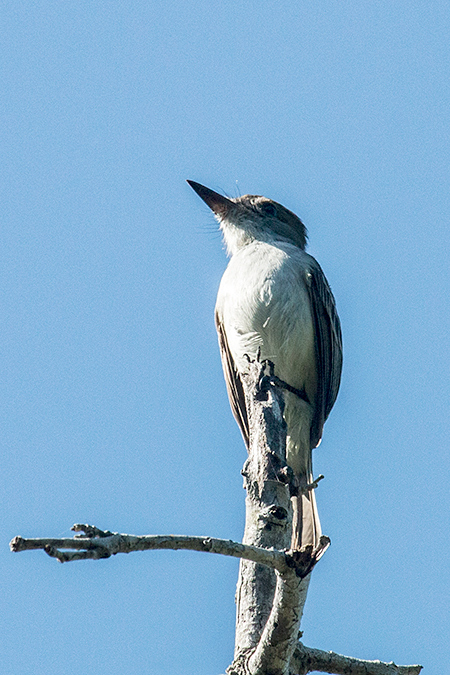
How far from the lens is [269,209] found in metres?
10.3

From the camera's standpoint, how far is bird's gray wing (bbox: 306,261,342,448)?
8.74m

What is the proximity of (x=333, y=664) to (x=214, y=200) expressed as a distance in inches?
245

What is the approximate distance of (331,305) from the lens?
912 centimetres

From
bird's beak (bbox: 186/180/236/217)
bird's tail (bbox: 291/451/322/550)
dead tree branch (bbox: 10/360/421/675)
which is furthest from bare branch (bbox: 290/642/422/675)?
bird's beak (bbox: 186/180/236/217)

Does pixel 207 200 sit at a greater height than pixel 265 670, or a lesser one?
greater

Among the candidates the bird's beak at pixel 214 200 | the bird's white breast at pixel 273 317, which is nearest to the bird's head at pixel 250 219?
the bird's beak at pixel 214 200

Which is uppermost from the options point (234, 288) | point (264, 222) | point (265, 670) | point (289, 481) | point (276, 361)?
point (264, 222)

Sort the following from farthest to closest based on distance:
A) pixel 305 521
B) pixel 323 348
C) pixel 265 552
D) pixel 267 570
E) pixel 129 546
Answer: pixel 323 348 → pixel 305 521 → pixel 267 570 → pixel 265 552 → pixel 129 546

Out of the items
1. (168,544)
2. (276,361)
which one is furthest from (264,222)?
(168,544)

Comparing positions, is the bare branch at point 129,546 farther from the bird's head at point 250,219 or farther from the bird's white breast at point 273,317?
the bird's head at point 250,219

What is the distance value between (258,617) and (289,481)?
80 cm

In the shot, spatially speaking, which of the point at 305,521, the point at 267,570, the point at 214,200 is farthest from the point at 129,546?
the point at 214,200

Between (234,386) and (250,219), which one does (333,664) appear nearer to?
Answer: (234,386)

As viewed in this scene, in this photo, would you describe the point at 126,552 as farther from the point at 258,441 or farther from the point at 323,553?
the point at 258,441
